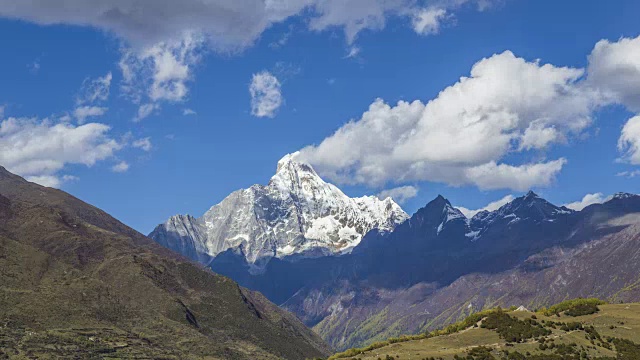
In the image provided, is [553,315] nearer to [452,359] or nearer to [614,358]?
[614,358]

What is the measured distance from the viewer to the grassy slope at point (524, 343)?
129m

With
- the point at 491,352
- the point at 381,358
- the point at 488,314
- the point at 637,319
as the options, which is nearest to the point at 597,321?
the point at 637,319

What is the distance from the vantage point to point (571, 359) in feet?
398

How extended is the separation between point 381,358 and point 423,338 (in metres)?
24.4

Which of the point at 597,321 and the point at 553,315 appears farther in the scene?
the point at 553,315

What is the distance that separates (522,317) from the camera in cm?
14662

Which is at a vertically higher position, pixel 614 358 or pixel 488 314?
pixel 488 314

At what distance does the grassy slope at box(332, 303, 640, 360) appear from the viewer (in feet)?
423

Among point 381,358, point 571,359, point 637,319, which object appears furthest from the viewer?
point 637,319

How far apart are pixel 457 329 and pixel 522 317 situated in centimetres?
1367

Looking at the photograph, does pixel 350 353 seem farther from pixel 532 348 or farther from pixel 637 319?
pixel 637 319

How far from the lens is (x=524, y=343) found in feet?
431

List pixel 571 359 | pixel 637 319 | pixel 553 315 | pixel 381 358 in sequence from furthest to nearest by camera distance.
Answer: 1. pixel 553 315
2. pixel 637 319
3. pixel 381 358
4. pixel 571 359

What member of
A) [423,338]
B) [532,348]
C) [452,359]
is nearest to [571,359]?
[532,348]
